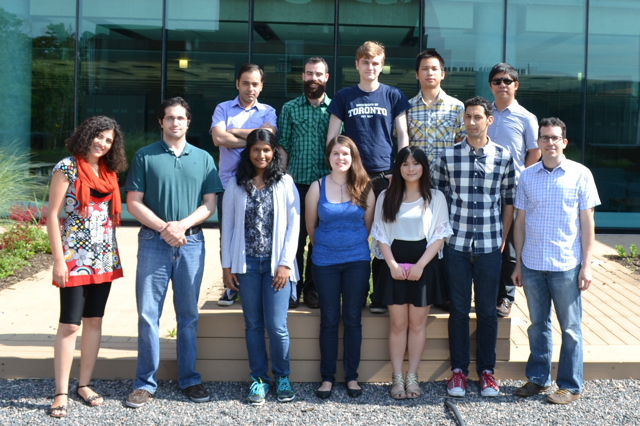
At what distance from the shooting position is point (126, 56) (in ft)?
36.7

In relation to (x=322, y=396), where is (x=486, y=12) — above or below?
above

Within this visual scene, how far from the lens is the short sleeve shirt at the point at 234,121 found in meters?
4.68

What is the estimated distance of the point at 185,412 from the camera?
391 centimetres

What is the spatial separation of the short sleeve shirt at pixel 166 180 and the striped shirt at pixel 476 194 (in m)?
1.65

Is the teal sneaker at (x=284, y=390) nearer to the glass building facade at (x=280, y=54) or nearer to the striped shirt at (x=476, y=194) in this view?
the striped shirt at (x=476, y=194)

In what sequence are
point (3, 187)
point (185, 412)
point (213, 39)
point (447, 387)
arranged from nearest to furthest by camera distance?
point (185, 412)
point (447, 387)
point (3, 187)
point (213, 39)

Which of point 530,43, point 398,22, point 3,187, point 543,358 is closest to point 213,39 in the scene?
point 398,22

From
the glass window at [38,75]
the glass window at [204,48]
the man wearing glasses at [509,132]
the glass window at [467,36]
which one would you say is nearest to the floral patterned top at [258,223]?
the man wearing glasses at [509,132]

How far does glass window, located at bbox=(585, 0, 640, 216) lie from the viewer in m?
11.5

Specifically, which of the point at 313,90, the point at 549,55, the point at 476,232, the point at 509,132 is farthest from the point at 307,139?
the point at 549,55

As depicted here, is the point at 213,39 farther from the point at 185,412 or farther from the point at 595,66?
the point at 185,412

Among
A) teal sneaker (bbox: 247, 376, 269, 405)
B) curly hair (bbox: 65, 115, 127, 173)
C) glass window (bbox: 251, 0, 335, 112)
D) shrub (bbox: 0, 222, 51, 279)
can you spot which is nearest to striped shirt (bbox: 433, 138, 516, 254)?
teal sneaker (bbox: 247, 376, 269, 405)

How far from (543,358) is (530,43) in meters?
8.56

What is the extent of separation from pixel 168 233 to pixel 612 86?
10.2 metres
